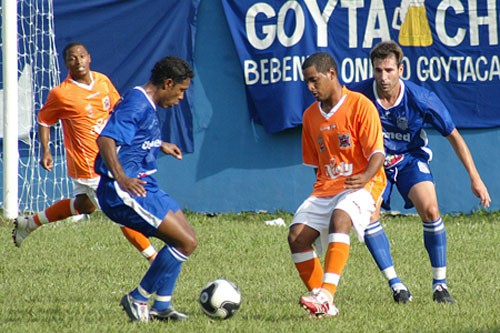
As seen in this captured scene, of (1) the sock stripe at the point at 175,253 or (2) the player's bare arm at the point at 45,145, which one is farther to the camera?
(2) the player's bare arm at the point at 45,145

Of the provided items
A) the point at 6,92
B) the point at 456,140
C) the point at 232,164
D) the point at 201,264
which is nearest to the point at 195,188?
the point at 232,164

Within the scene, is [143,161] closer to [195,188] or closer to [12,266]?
[12,266]

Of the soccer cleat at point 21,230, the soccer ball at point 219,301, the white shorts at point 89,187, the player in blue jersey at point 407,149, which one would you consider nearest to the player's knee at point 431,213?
the player in blue jersey at point 407,149

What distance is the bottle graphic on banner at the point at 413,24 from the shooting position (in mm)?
11961

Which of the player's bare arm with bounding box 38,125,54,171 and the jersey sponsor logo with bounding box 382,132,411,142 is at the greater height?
the jersey sponsor logo with bounding box 382,132,411,142

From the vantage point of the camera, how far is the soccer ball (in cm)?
623

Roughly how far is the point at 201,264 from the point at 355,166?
2.61 m

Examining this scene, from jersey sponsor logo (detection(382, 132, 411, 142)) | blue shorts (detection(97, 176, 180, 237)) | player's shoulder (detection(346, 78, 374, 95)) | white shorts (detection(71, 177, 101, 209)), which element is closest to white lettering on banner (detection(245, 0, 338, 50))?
white shorts (detection(71, 177, 101, 209))

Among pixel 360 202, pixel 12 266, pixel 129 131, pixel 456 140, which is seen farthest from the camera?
pixel 12 266

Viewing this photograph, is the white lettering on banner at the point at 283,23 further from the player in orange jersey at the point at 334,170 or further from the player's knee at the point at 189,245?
the player's knee at the point at 189,245

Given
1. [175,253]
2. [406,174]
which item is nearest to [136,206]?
[175,253]

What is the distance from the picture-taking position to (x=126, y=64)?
12250mm

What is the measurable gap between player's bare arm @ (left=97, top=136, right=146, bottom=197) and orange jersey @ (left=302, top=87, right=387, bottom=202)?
4.07 ft

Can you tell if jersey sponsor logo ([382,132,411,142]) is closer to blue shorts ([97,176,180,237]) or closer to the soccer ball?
the soccer ball
